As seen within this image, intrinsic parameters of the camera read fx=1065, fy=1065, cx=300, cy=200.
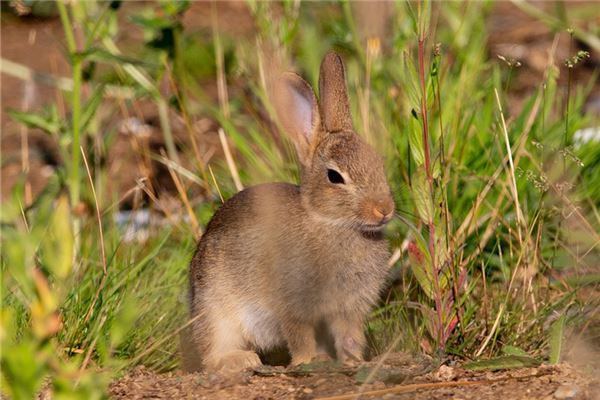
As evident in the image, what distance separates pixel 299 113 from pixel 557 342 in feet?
4.57

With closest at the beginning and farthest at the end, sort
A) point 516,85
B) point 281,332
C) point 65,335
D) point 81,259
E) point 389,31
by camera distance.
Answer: point 65,335
point 281,332
point 81,259
point 389,31
point 516,85

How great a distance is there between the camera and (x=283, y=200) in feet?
13.0

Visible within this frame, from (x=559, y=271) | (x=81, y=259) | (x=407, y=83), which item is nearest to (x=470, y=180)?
(x=559, y=271)

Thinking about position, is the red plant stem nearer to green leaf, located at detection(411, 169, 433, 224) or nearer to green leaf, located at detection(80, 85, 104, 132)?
green leaf, located at detection(411, 169, 433, 224)

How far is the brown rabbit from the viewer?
12.3 ft

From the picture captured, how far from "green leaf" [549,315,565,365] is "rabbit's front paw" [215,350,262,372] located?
0.99m

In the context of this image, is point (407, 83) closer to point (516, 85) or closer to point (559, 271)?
point (559, 271)

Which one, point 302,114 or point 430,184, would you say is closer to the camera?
point 430,184

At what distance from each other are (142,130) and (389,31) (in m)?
1.62

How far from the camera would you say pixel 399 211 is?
392cm

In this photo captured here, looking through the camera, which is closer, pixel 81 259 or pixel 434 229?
pixel 434 229

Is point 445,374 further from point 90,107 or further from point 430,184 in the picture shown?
point 90,107

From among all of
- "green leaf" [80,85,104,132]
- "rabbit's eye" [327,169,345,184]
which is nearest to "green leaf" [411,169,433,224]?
"rabbit's eye" [327,169,345,184]

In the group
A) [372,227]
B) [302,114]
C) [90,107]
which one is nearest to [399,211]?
[372,227]
